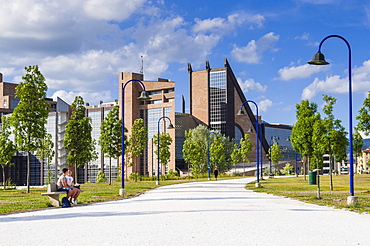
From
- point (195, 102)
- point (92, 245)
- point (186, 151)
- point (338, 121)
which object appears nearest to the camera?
point (92, 245)

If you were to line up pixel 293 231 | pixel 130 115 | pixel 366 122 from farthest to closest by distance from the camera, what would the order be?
pixel 130 115
pixel 366 122
pixel 293 231

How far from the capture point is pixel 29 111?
2853 cm

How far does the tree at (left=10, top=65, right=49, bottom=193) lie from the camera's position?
28.1 m

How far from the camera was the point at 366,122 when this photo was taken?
25938 millimetres

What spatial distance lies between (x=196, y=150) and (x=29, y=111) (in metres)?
37.9

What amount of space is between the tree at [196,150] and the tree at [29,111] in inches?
1433

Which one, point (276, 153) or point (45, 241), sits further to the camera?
point (276, 153)

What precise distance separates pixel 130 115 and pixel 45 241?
95.5 meters

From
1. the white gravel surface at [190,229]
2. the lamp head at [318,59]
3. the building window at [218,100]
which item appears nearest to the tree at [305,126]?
the lamp head at [318,59]

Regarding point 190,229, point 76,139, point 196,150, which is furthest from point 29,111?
point 196,150

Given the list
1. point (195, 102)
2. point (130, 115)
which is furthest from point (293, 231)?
point (195, 102)

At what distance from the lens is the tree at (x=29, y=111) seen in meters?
28.1

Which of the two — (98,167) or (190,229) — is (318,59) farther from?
(98,167)

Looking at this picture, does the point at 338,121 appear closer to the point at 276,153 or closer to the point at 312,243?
the point at 312,243
